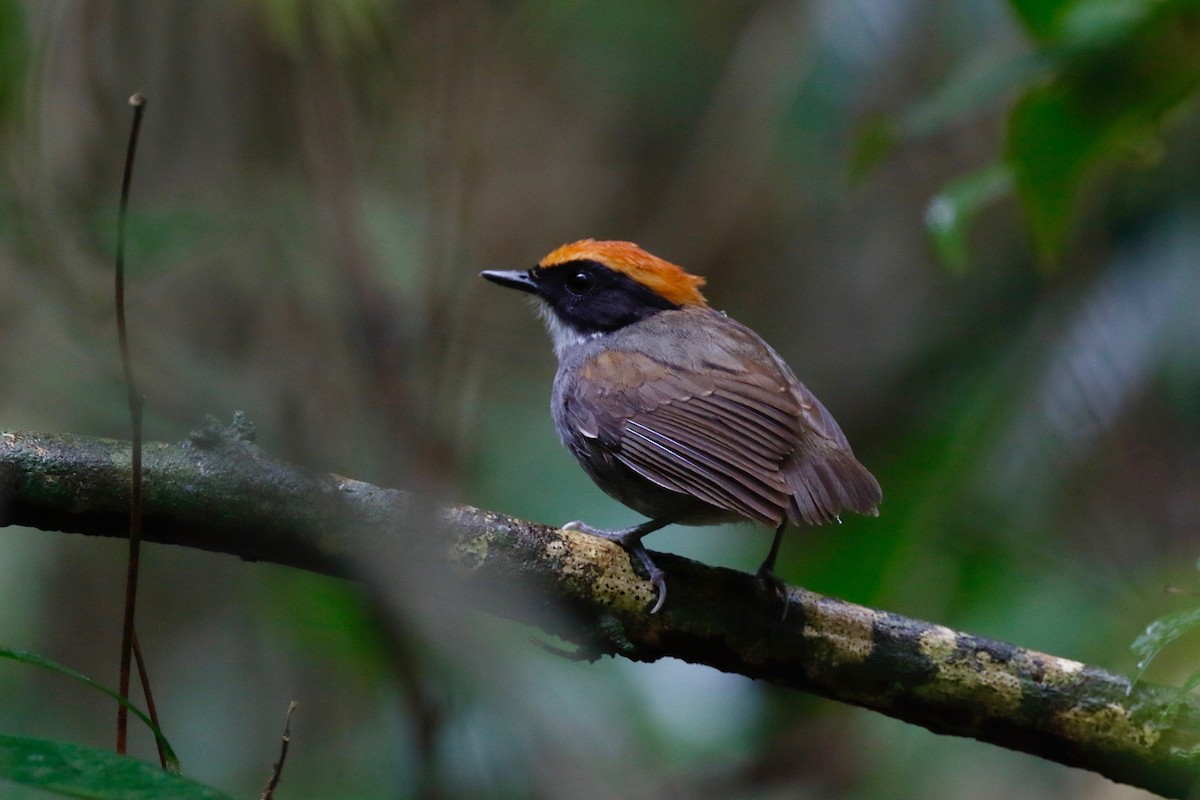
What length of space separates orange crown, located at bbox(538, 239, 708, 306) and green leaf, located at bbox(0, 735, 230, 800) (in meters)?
2.84

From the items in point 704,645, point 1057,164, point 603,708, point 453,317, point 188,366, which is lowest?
point 603,708


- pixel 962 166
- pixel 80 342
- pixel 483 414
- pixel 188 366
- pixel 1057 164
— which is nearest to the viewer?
pixel 1057 164

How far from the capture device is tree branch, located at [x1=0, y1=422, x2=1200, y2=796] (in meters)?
2.34

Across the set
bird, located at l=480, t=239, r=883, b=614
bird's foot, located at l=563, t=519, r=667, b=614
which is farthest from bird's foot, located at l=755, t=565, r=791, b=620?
bird's foot, located at l=563, t=519, r=667, b=614

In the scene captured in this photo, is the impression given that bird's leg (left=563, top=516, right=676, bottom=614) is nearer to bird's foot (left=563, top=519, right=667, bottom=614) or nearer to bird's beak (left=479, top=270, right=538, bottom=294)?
bird's foot (left=563, top=519, right=667, bottom=614)

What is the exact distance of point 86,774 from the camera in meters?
1.43

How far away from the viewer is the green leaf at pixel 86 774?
1361 mm

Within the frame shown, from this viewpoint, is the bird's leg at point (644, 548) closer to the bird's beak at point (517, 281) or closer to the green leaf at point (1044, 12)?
the bird's beak at point (517, 281)

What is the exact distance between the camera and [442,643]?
235 centimetres

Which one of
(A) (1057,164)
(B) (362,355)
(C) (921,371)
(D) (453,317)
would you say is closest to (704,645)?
(D) (453,317)

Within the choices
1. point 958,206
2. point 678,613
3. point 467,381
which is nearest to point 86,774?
point 678,613

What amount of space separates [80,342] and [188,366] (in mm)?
604

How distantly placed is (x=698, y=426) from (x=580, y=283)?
3.48ft

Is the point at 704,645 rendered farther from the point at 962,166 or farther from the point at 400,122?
the point at 962,166
